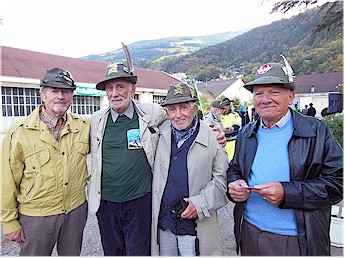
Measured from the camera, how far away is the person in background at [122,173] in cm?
239

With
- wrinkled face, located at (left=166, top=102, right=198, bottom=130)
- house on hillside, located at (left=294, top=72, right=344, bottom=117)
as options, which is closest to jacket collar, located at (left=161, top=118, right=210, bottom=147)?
wrinkled face, located at (left=166, top=102, right=198, bottom=130)

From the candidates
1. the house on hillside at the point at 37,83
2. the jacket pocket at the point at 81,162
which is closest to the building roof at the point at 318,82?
the house on hillside at the point at 37,83

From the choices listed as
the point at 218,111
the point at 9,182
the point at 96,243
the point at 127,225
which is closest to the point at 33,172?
the point at 9,182

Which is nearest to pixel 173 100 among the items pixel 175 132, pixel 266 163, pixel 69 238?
pixel 175 132

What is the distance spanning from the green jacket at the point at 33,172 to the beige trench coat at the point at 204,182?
78cm

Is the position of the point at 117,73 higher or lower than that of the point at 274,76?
higher

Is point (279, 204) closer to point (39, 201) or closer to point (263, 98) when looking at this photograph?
point (263, 98)

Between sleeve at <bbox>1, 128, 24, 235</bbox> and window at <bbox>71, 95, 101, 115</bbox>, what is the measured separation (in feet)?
59.2

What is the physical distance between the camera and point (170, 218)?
7.08ft

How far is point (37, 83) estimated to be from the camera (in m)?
16.4

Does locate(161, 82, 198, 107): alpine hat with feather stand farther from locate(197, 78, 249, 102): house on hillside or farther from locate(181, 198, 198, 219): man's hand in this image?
locate(197, 78, 249, 102): house on hillside

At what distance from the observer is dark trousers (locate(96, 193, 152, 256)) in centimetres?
241

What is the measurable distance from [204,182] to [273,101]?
80cm

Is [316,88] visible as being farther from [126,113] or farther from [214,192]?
[214,192]
